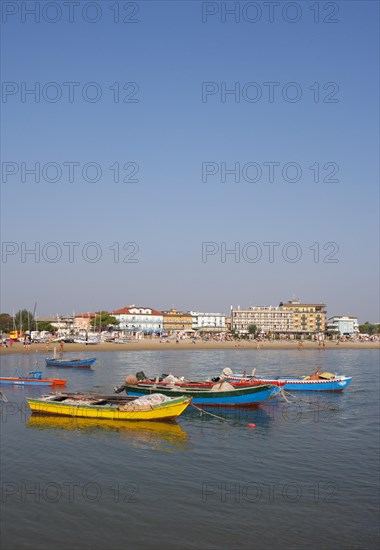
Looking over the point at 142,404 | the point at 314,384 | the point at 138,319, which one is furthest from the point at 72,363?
the point at 138,319

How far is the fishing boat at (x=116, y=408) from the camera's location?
30.6 meters

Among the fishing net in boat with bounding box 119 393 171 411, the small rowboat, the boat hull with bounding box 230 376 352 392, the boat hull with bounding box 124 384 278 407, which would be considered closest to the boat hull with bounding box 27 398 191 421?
the fishing net in boat with bounding box 119 393 171 411

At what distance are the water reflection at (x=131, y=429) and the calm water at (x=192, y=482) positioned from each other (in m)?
0.06

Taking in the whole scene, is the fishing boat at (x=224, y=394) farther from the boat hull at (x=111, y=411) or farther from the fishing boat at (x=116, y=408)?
the boat hull at (x=111, y=411)

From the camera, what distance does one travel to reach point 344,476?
21.8 metres

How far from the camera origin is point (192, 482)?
67.8 ft

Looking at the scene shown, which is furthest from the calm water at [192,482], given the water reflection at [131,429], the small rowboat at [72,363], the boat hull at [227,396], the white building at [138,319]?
the white building at [138,319]

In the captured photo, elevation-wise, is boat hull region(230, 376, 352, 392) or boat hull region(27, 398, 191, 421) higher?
boat hull region(27, 398, 191, 421)

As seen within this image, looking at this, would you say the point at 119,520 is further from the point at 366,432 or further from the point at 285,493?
the point at 366,432

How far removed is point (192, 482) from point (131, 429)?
952 centimetres

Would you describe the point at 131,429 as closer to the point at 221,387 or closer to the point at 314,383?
the point at 221,387

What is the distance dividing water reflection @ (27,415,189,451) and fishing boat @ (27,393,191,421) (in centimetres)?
31

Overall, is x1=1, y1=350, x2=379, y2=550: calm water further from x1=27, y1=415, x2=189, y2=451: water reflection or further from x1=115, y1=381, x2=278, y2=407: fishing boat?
x1=115, y1=381, x2=278, y2=407: fishing boat

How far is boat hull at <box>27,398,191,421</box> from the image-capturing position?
100 feet
